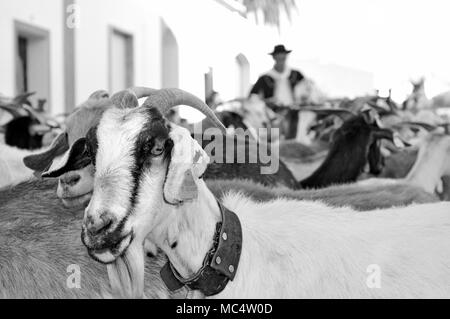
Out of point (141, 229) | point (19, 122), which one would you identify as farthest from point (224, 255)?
point (19, 122)

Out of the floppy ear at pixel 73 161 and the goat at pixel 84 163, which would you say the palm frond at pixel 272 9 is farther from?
the floppy ear at pixel 73 161

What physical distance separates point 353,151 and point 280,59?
323 centimetres

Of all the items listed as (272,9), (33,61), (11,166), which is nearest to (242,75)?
(272,9)

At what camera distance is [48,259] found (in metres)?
1.99

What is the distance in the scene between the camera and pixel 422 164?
387cm

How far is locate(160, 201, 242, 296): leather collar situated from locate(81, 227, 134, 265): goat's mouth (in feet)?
0.99

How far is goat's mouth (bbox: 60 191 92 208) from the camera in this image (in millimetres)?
1995

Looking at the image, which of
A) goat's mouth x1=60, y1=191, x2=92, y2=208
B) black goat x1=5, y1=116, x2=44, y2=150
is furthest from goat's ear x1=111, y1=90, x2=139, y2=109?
black goat x1=5, y1=116, x2=44, y2=150

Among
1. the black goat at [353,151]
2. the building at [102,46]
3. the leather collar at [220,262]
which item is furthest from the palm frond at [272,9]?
the leather collar at [220,262]

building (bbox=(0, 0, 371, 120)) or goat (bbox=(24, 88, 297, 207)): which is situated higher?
building (bbox=(0, 0, 371, 120))

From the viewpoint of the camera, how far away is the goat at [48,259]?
1936 millimetres

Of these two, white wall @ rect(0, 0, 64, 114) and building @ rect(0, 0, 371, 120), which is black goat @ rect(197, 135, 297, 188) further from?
white wall @ rect(0, 0, 64, 114)

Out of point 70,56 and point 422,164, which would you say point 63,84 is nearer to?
point 70,56
